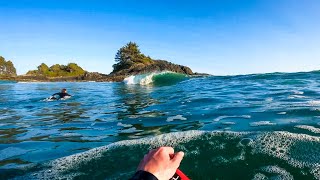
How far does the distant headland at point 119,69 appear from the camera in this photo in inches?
2345

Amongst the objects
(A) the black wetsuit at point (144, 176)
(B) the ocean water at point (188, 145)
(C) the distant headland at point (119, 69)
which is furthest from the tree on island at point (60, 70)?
(A) the black wetsuit at point (144, 176)

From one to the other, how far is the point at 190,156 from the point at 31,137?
182 inches

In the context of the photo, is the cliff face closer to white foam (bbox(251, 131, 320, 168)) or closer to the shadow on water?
the shadow on water

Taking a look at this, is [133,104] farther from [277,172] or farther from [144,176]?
[144,176]

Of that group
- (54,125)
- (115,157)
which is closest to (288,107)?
(115,157)

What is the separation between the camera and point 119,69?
78.2m

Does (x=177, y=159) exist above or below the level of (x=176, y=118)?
above

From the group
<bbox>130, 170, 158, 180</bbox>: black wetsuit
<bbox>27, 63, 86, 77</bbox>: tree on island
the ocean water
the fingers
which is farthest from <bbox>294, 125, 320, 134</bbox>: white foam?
<bbox>27, 63, 86, 77</bbox>: tree on island

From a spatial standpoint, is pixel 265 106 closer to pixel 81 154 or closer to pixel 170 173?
pixel 81 154

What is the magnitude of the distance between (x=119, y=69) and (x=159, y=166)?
76428 mm

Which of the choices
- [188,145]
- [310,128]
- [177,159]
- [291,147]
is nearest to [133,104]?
[188,145]

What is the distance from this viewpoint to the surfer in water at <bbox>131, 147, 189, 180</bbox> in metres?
2.59

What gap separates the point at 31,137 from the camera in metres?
8.02

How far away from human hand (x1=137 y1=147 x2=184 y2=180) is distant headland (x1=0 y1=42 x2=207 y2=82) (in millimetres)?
50689
